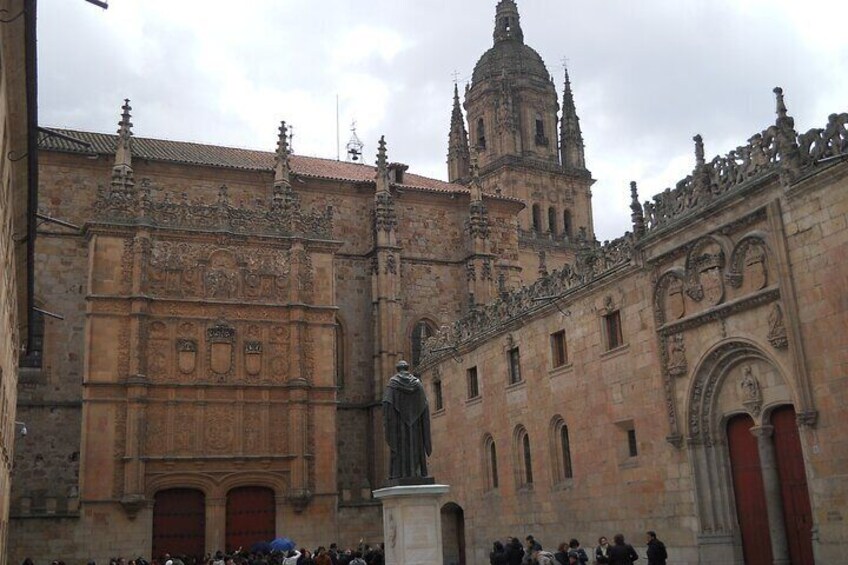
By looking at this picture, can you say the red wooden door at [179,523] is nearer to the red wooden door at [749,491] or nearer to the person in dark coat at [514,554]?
the person in dark coat at [514,554]

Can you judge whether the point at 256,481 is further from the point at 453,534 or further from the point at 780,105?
the point at 780,105

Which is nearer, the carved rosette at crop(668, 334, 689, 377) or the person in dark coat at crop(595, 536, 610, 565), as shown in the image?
the person in dark coat at crop(595, 536, 610, 565)

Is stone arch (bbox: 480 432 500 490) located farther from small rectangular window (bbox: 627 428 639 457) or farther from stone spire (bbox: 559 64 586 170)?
stone spire (bbox: 559 64 586 170)

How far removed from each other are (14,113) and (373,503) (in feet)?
77.3

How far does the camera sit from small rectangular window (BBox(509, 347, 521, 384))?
92.4 feet

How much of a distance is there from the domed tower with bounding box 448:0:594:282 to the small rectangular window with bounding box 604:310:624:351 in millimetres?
33509

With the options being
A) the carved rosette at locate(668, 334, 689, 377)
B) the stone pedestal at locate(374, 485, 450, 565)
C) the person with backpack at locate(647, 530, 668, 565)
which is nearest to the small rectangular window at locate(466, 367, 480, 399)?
the carved rosette at locate(668, 334, 689, 377)

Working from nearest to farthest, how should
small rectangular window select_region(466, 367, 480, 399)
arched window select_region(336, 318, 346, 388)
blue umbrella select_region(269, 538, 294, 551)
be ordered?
blue umbrella select_region(269, 538, 294, 551)
small rectangular window select_region(466, 367, 480, 399)
arched window select_region(336, 318, 346, 388)

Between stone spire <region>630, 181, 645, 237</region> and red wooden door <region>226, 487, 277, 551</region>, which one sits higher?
stone spire <region>630, 181, 645, 237</region>

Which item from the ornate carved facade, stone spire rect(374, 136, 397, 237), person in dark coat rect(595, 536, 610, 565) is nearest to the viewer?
the ornate carved facade

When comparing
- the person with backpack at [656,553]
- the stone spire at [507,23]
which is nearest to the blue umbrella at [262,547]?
the person with backpack at [656,553]

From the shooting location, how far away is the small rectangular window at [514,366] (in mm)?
28172

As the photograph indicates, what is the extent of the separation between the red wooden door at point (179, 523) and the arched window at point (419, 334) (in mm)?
11579

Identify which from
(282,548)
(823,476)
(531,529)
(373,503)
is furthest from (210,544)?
(823,476)
